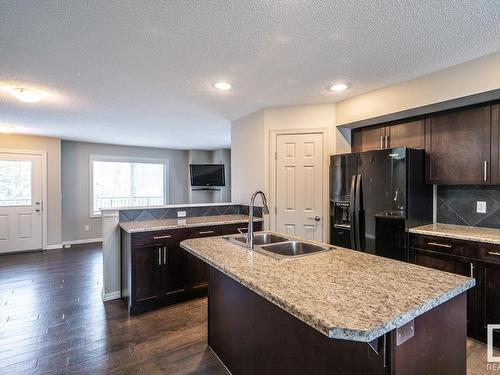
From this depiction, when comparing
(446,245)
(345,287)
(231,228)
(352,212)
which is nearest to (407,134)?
(352,212)

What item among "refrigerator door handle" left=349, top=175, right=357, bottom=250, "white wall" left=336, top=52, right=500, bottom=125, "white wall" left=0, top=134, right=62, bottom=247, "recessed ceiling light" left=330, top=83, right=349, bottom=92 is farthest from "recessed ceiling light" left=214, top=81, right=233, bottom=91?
"white wall" left=0, top=134, right=62, bottom=247

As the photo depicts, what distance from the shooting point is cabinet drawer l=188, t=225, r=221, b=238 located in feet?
10.3

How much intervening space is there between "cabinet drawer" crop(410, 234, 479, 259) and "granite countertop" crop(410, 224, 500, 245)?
38 millimetres

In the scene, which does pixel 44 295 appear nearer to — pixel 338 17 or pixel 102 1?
pixel 102 1


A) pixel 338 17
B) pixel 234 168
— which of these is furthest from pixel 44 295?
pixel 338 17

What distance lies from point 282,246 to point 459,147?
2006 millimetres

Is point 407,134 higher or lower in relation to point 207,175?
higher

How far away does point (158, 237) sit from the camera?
2.92 metres

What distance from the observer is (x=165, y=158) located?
7.34m

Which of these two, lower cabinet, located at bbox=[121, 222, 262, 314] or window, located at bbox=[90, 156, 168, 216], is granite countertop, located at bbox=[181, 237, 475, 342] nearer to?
lower cabinet, located at bbox=[121, 222, 262, 314]

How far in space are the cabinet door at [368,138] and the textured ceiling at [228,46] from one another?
0.57 m

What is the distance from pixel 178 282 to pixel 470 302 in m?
2.77

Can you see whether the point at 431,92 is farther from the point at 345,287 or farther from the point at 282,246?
the point at 345,287

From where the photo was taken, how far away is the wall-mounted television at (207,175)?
731cm
